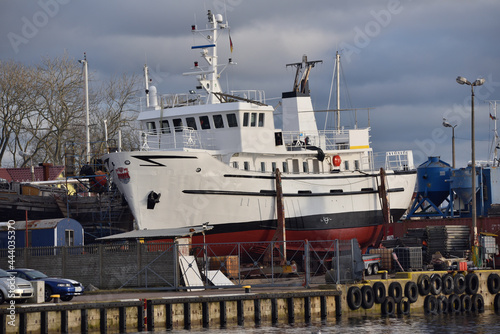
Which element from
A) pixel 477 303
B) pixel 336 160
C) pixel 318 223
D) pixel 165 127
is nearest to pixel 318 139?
pixel 336 160

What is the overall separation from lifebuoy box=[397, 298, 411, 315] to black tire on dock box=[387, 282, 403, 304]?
0.59 ft

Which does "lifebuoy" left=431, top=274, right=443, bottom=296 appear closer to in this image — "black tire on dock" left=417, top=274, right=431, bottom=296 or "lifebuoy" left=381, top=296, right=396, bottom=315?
"black tire on dock" left=417, top=274, right=431, bottom=296

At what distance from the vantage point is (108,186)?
47.3 metres

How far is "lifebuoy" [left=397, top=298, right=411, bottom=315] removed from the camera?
31.2 meters

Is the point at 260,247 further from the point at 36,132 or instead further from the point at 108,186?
the point at 36,132

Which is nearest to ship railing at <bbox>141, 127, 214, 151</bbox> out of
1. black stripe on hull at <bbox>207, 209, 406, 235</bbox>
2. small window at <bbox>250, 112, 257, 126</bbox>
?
small window at <bbox>250, 112, 257, 126</bbox>

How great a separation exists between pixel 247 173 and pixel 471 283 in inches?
526

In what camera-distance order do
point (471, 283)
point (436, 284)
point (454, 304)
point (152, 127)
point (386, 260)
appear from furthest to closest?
point (152, 127) < point (386, 260) < point (471, 283) < point (454, 304) < point (436, 284)

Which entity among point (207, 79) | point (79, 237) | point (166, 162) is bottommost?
point (79, 237)

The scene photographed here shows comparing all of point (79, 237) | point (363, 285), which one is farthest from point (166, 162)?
point (363, 285)

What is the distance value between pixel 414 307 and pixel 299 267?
36.3 feet

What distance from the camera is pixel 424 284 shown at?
3228 cm

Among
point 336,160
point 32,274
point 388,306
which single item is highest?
point 336,160

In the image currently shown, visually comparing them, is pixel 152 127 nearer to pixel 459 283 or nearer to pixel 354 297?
pixel 354 297
